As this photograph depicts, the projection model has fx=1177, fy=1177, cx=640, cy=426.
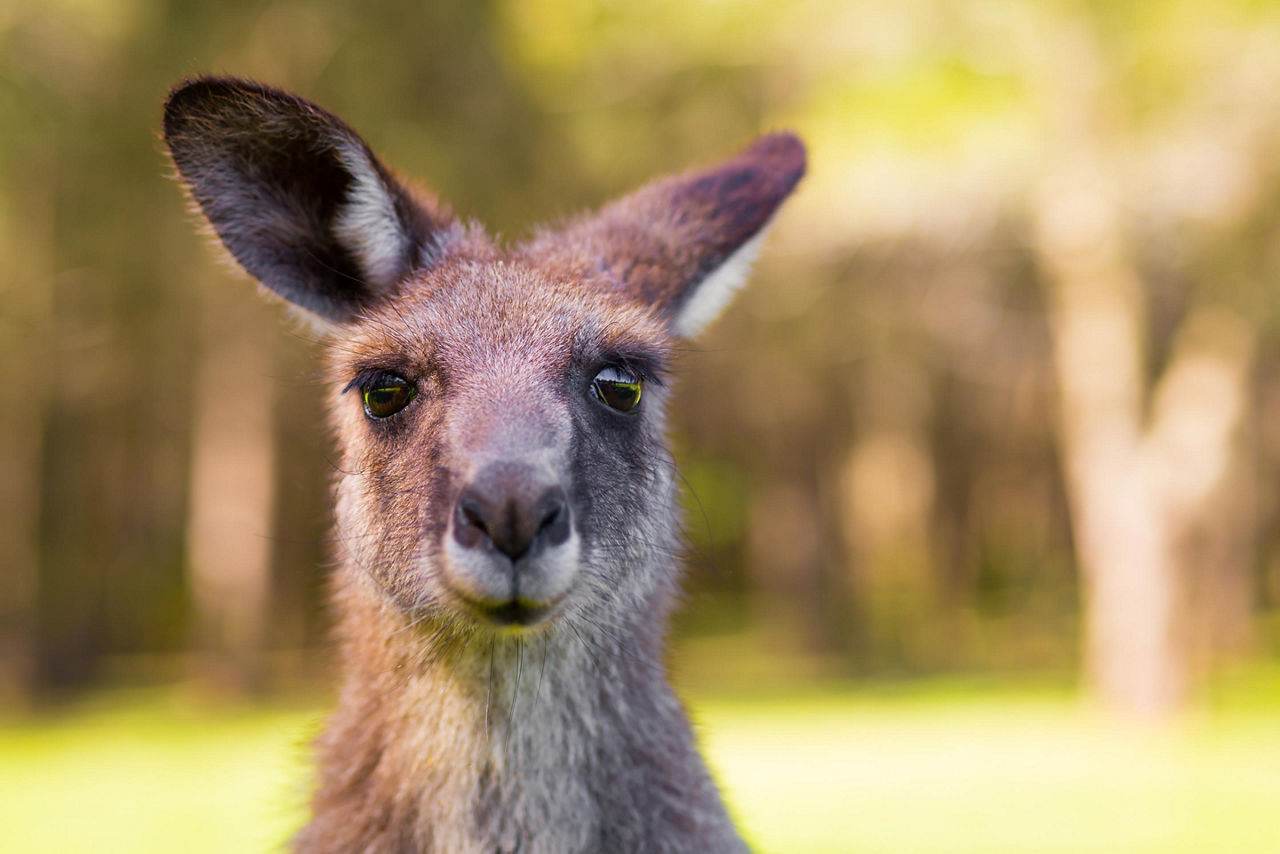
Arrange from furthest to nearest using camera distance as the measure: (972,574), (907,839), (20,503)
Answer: (972,574)
(20,503)
(907,839)

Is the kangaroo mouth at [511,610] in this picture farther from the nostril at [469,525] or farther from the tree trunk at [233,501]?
the tree trunk at [233,501]

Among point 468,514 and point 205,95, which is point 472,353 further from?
point 205,95

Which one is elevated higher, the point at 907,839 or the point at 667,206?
the point at 667,206

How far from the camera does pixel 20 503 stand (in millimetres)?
21750

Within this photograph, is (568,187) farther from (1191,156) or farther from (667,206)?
(667,206)

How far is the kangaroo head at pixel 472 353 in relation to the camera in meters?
3.00

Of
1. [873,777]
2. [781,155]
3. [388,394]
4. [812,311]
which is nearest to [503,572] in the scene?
[388,394]

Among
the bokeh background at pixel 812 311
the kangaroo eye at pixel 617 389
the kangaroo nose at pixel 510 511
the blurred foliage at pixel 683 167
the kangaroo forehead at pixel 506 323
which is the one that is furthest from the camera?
the blurred foliage at pixel 683 167

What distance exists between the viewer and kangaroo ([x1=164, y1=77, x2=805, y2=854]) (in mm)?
3148

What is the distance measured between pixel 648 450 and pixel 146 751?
→ 1428 centimetres

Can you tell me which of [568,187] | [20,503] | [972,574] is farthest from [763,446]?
[20,503]

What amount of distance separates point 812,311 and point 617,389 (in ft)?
65.2

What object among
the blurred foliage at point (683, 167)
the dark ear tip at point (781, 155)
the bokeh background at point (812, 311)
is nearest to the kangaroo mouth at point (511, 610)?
the blurred foliage at point (683, 167)

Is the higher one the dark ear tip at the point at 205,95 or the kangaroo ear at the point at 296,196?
the dark ear tip at the point at 205,95
